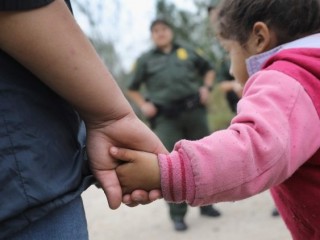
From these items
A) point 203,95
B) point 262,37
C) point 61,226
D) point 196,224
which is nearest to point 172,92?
point 203,95

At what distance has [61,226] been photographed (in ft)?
3.81

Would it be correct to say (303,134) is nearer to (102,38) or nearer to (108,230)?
(108,230)

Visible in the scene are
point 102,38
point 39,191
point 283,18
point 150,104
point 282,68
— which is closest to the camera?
point 39,191

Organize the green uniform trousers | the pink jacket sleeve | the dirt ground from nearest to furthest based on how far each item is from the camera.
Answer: the pink jacket sleeve, the dirt ground, the green uniform trousers

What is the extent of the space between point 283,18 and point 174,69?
128 inches

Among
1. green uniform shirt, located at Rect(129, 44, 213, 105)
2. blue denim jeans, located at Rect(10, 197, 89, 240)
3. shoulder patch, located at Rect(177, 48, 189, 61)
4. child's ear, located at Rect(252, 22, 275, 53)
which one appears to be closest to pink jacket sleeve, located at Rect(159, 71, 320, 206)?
blue denim jeans, located at Rect(10, 197, 89, 240)

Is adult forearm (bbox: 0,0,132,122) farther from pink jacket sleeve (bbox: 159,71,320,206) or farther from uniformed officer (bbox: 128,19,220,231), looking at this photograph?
uniformed officer (bbox: 128,19,220,231)

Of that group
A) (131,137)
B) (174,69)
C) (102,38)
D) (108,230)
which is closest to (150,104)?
(174,69)

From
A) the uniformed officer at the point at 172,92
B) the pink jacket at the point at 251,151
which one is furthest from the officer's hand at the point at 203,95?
the pink jacket at the point at 251,151

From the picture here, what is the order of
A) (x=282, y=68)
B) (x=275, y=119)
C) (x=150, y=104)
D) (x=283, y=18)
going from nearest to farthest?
(x=275, y=119) → (x=282, y=68) → (x=283, y=18) → (x=150, y=104)

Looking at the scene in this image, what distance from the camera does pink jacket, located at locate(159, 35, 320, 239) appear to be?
1.19 m

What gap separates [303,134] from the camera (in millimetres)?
1240

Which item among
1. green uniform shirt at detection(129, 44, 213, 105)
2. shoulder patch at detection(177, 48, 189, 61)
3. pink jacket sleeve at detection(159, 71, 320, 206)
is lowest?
green uniform shirt at detection(129, 44, 213, 105)

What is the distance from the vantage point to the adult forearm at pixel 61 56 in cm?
102
